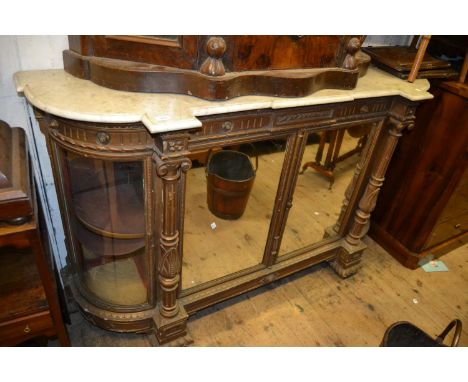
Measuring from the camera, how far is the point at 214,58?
3.92 feet

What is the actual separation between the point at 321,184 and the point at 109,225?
3.56ft

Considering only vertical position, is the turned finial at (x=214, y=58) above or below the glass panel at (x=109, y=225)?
above

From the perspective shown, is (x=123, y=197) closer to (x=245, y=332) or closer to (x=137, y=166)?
(x=137, y=166)

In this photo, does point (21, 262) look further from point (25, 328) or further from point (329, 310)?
point (329, 310)

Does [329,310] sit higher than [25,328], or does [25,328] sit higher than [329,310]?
[25,328]

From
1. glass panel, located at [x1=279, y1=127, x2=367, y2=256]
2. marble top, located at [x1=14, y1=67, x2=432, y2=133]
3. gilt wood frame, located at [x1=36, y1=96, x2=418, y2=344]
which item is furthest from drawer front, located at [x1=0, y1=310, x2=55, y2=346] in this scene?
glass panel, located at [x1=279, y1=127, x2=367, y2=256]

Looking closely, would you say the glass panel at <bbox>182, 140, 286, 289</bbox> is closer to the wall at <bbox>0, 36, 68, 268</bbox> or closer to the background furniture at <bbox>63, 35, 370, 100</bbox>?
the background furniture at <bbox>63, 35, 370, 100</bbox>

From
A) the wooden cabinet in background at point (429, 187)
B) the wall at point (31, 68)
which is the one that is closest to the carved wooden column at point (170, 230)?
the wall at point (31, 68)

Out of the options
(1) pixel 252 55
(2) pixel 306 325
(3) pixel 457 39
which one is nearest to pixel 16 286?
A: (1) pixel 252 55

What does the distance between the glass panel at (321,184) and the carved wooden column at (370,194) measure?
0.11 meters

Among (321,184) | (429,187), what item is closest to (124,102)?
(321,184)

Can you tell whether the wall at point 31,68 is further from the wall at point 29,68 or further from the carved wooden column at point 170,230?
the carved wooden column at point 170,230

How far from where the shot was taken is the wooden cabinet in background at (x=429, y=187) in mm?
1985

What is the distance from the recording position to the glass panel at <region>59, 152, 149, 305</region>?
4.43ft
